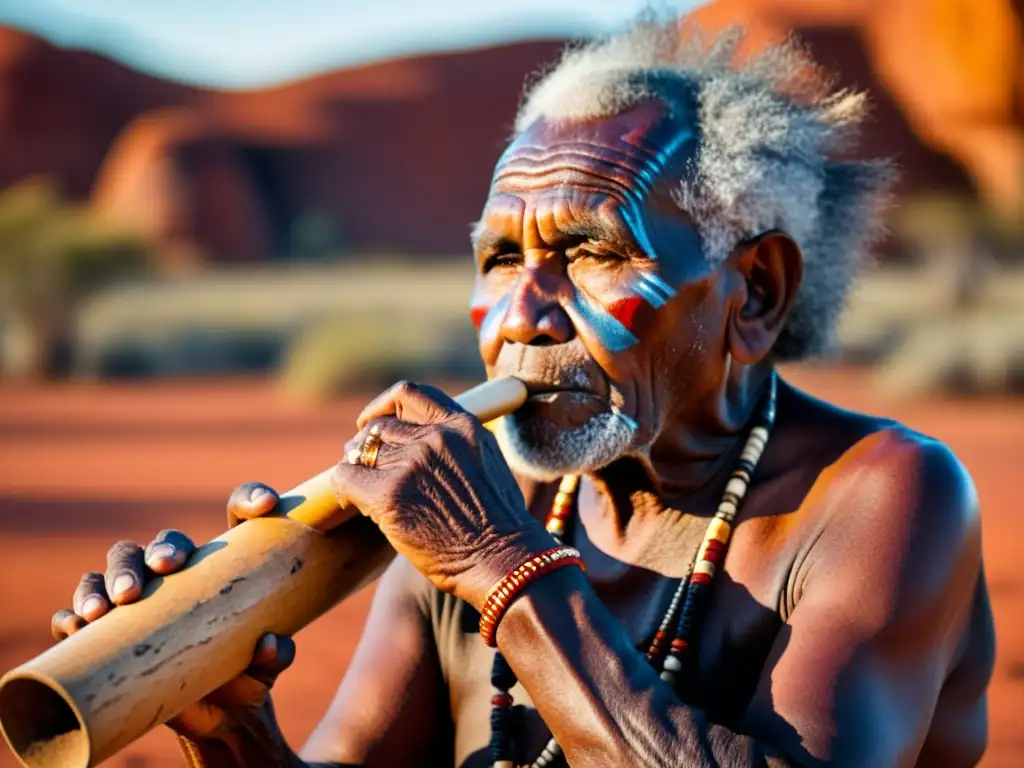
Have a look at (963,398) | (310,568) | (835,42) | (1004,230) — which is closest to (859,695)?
(310,568)

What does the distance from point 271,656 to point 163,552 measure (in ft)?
0.82

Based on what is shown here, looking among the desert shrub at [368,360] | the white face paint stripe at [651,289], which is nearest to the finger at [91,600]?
the white face paint stripe at [651,289]

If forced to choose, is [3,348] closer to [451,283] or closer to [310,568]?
[451,283]

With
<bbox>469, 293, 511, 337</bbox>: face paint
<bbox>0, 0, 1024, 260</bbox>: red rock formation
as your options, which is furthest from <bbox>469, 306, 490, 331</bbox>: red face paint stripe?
<bbox>0, 0, 1024, 260</bbox>: red rock formation

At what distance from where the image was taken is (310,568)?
2270 mm

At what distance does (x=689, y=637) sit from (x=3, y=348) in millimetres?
21080

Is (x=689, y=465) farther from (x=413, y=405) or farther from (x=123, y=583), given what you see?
(x=123, y=583)

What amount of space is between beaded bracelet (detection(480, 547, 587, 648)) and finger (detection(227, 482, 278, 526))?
0.41 metres

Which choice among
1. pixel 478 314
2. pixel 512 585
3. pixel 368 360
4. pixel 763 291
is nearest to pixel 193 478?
pixel 368 360

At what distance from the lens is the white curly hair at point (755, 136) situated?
2.71 meters

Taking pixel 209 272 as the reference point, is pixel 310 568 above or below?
Result: above

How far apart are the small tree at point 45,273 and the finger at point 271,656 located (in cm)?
1916

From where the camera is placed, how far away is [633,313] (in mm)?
2588

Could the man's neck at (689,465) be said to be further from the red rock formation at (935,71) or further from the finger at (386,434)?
the red rock formation at (935,71)
